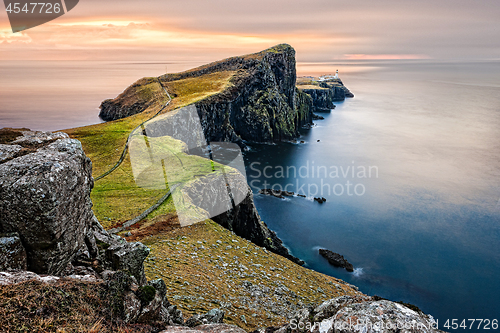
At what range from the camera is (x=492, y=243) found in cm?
6631

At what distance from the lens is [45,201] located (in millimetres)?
12562

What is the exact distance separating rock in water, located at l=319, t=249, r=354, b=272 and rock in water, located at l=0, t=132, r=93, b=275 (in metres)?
51.0

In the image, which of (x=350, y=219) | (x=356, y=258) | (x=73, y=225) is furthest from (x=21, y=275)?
(x=350, y=219)

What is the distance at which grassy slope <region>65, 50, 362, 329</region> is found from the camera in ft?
84.0

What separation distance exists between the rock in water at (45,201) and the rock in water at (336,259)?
50950 mm

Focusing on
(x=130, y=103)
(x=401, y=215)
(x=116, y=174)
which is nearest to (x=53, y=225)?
(x=116, y=174)

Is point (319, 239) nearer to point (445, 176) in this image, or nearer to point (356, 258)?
point (356, 258)

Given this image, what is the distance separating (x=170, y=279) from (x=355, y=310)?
19.0 m

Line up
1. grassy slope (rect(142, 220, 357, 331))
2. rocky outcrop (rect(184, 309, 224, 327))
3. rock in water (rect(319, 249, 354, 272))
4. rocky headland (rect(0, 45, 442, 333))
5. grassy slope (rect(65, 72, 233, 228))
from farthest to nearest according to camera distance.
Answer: rock in water (rect(319, 249, 354, 272))
grassy slope (rect(65, 72, 233, 228))
grassy slope (rect(142, 220, 357, 331))
rocky outcrop (rect(184, 309, 224, 327))
rocky headland (rect(0, 45, 442, 333))

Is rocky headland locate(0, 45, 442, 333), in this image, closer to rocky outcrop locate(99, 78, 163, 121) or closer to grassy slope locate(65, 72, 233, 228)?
grassy slope locate(65, 72, 233, 228)

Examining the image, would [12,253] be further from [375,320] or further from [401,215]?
[401,215]

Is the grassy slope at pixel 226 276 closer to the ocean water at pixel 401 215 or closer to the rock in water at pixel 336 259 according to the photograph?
the rock in water at pixel 336 259

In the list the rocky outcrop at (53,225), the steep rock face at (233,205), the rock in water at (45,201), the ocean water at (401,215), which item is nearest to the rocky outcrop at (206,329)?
the rocky outcrop at (53,225)

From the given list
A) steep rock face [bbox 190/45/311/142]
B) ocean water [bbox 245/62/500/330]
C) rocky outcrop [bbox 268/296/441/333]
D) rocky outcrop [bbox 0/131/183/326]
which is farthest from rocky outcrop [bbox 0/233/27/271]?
steep rock face [bbox 190/45/311/142]
